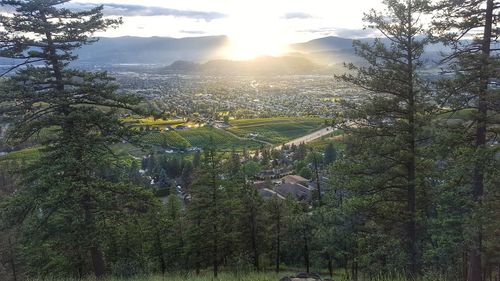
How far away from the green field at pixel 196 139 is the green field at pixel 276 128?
5.75m

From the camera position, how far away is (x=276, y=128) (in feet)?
374

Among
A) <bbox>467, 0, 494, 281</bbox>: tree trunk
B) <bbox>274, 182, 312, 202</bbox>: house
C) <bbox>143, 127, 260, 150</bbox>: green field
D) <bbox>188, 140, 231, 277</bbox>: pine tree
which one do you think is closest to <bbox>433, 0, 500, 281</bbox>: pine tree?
<bbox>467, 0, 494, 281</bbox>: tree trunk

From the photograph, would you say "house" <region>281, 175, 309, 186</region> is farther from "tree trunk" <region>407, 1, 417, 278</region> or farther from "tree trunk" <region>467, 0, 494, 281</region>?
"tree trunk" <region>467, 0, 494, 281</region>

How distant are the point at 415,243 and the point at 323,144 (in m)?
78.7

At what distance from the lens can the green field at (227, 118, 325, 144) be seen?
4151 inches

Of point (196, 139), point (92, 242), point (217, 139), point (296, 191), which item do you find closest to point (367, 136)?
point (92, 242)

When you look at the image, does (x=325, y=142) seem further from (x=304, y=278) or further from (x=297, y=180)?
(x=304, y=278)

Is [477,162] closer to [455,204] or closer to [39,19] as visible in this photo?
[455,204]

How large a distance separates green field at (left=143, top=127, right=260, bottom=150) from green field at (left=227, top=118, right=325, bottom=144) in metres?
5.75

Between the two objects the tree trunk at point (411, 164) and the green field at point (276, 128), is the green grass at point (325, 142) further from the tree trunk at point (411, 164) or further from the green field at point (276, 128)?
the tree trunk at point (411, 164)

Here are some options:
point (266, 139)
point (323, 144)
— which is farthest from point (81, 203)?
point (266, 139)

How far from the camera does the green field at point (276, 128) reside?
10544 centimetres

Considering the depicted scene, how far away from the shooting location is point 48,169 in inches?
467

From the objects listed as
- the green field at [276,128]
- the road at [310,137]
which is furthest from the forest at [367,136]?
the green field at [276,128]
